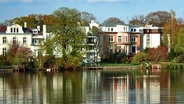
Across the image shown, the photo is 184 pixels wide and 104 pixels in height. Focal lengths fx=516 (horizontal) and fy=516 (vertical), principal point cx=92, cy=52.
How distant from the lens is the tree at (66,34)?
72.3 metres

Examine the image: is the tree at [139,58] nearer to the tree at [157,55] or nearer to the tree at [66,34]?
the tree at [157,55]

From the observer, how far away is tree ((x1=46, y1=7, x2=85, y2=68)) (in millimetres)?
72312

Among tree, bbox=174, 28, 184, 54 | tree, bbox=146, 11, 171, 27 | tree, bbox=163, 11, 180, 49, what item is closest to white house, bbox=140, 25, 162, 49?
tree, bbox=163, 11, 180, 49

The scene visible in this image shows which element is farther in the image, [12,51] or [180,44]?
[180,44]

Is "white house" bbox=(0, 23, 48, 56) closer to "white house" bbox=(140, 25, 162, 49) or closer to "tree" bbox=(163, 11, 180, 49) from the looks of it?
"tree" bbox=(163, 11, 180, 49)

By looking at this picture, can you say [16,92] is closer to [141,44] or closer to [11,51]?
[11,51]

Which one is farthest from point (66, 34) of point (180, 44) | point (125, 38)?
point (125, 38)

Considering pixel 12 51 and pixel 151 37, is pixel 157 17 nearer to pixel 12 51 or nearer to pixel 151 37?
pixel 151 37

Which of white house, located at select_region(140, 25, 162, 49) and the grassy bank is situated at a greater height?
white house, located at select_region(140, 25, 162, 49)

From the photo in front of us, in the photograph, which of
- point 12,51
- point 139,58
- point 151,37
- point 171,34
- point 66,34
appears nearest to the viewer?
point 66,34

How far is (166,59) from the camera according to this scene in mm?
80000

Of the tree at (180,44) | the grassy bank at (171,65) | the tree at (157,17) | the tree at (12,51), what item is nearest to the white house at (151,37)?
the tree at (180,44)

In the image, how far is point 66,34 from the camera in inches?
2867

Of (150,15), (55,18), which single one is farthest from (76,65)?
(150,15)
